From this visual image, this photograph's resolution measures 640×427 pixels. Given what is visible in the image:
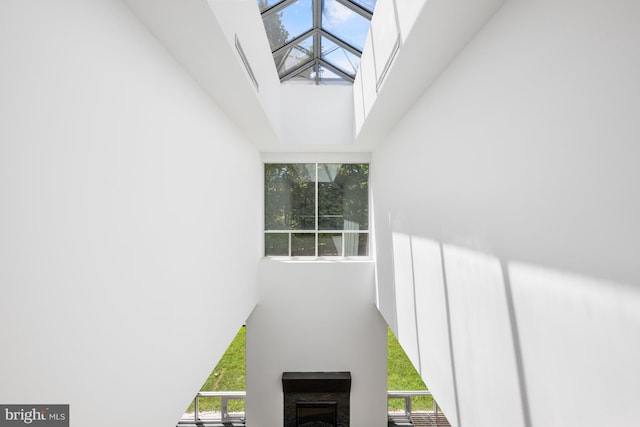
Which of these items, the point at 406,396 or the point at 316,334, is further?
the point at 406,396

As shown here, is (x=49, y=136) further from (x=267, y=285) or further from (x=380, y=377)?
(x=380, y=377)

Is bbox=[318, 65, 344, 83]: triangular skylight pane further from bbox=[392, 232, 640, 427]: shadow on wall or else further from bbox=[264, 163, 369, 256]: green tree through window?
bbox=[392, 232, 640, 427]: shadow on wall

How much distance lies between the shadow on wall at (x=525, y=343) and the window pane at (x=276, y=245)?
13.2ft

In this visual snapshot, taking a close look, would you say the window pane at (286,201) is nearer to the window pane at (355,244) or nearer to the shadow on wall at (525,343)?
the window pane at (355,244)

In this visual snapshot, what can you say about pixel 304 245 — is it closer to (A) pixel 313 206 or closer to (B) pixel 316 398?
(A) pixel 313 206

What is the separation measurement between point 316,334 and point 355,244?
2.01m

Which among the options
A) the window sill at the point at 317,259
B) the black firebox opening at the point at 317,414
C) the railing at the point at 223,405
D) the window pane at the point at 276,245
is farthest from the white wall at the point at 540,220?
the railing at the point at 223,405

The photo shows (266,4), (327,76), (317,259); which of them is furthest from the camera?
(317,259)

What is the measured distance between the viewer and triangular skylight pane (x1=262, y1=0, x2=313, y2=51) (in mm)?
4295

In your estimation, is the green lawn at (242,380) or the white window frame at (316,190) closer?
the white window frame at (316,190)

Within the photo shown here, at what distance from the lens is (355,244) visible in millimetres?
6691

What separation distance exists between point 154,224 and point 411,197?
107 inches

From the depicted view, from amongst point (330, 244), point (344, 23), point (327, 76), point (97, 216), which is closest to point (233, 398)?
point (330, 244)

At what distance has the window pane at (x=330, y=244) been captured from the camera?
22.1 feet
